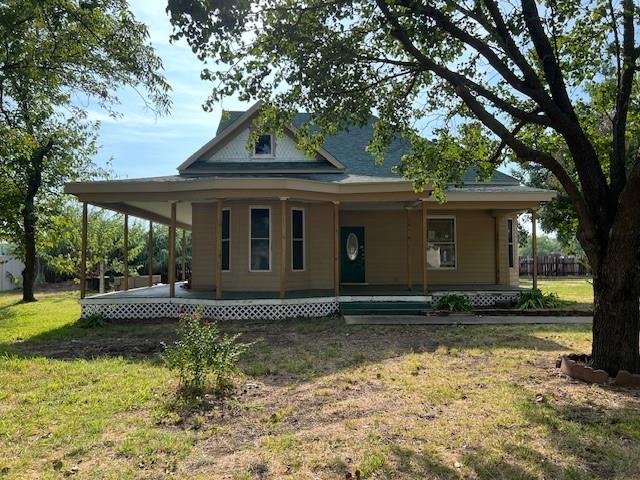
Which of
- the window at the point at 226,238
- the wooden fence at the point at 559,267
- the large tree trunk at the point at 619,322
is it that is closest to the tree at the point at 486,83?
the large tree trunk at the point at 619,322

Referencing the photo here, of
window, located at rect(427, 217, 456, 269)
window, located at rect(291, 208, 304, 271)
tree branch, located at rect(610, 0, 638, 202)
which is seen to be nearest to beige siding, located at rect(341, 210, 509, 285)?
window, located at rect(427, 217, 456, 269)

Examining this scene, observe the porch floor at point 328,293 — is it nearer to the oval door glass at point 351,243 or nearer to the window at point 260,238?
the window at point 260,238

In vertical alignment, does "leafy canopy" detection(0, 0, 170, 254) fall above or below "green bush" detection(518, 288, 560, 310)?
above

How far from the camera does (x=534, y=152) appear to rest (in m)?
6.61

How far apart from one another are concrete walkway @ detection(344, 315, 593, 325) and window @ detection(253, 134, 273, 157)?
19.9ft

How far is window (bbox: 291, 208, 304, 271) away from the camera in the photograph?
14062 millimetres

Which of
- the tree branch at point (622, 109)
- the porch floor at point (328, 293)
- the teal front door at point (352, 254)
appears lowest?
the porch floor at point (328, 293)

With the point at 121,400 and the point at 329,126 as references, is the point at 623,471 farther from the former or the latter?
the point at 329,126

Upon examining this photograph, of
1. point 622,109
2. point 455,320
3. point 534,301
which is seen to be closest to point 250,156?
point 455,320

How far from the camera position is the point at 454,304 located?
43.4 ft

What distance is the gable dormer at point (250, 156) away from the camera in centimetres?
1496

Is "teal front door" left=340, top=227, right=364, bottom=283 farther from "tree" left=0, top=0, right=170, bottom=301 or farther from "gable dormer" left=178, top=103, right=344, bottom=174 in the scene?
"tree" left=0, top=0, right=170, bottom=301

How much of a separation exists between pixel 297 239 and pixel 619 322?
9.14 meters

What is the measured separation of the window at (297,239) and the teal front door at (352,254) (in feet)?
6.77
